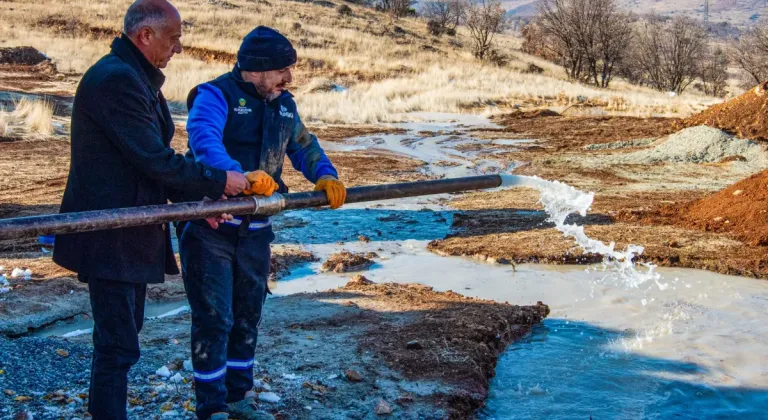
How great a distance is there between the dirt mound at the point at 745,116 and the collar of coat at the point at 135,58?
571 inches

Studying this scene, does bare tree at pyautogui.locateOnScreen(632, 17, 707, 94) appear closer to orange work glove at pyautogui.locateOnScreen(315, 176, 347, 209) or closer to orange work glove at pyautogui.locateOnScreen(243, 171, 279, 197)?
orange work glove at pyautogui.locateOnScreen(315, 176, 347, 209)

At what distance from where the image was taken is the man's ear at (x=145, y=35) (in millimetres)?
2979

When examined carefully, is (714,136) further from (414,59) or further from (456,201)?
(414,59)

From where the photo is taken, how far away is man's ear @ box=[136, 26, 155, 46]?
9.77ft

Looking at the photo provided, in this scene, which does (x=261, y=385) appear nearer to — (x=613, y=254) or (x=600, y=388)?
(x=600, y=388)

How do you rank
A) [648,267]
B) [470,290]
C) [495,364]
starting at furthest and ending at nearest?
[648,267] < [470,290] < [495,364]

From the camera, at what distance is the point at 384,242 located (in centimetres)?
909

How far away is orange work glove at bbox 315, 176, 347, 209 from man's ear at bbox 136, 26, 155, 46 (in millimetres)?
1006

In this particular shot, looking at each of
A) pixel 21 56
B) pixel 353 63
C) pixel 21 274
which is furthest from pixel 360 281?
pixel 353 63

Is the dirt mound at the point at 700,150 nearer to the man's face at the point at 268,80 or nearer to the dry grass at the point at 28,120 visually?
the dry grass at the point at 28,120

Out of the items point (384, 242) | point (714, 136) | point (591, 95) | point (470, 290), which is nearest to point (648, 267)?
point (470, 290)

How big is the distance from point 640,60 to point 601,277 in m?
43.4

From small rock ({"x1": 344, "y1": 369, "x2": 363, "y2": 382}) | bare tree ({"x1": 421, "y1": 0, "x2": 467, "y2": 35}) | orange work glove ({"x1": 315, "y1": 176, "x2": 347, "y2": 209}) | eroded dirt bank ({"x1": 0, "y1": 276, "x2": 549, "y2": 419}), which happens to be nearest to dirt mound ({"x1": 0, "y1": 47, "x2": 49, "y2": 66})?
bare tree ({"x1": 421, "y1": 0, "x2": 467, "y2": 35})

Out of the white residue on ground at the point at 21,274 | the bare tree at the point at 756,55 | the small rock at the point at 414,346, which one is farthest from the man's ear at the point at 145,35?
the bare tree at the point at 756,55
